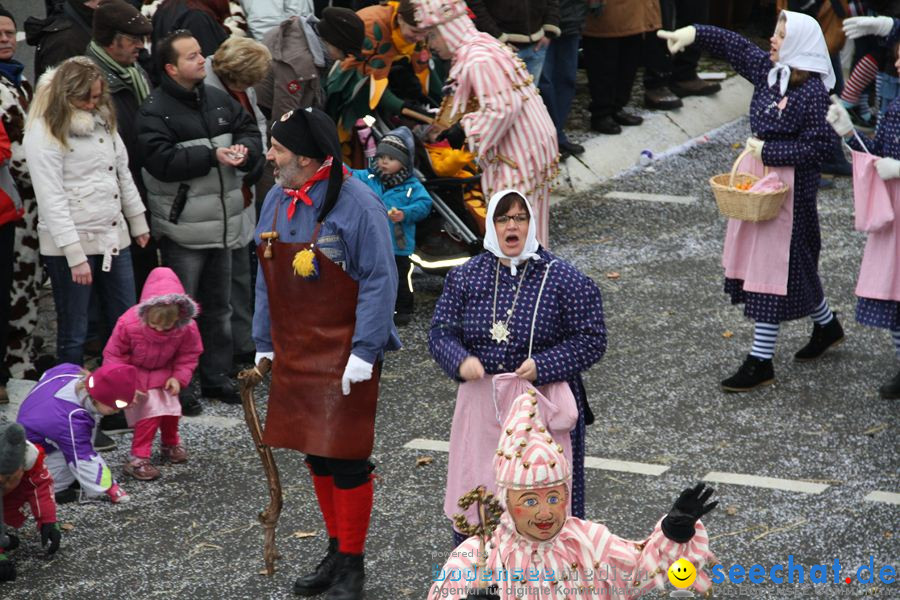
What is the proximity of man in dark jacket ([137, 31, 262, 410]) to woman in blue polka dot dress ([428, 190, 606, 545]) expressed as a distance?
107 inches

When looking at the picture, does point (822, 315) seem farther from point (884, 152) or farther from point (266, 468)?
point (266, 468)

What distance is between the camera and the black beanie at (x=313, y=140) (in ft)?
18.8

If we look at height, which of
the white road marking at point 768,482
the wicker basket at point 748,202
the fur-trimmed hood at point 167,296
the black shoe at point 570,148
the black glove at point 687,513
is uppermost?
the black glove at point 687,513

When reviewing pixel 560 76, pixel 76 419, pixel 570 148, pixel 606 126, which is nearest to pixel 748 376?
pixel 76 419

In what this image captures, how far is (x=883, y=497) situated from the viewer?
22.1ft

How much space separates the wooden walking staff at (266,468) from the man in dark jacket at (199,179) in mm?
2101

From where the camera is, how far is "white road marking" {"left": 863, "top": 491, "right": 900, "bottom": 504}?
6693mm

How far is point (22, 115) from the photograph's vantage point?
7.89 meters

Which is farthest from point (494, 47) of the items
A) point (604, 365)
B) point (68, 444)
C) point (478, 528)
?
point (478, 528)

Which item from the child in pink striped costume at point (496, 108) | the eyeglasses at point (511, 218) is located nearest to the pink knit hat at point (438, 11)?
the child in pink striped costume at point (496, 108)

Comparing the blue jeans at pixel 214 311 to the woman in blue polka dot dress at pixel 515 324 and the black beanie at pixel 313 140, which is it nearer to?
the black beanie at pixel 313 140

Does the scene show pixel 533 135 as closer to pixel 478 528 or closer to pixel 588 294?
pixel 588 294

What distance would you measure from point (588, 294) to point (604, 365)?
317 centimetres

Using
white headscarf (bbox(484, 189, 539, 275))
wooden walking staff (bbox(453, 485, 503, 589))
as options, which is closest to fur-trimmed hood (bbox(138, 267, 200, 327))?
white headscarf (bbox(484, 189, 539, 275))
